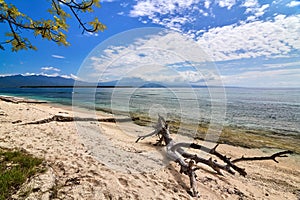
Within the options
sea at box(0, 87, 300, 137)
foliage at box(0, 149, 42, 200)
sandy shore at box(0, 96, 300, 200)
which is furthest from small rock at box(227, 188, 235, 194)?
sea at box(0, 87, 300, 137)

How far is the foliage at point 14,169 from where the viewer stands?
11.2 ft

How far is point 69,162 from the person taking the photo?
5.20 meters

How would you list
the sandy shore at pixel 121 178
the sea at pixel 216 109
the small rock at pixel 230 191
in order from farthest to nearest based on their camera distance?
the sea at pixel 216 109 → the small rock at pixel 230 191 → the sandy shore at pixel 121 178

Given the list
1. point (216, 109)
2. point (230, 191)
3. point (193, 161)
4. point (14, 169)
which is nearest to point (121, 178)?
point (193, 161)

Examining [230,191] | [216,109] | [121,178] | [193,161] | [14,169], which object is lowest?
[216,109]

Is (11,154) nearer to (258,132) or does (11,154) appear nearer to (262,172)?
(262,172)

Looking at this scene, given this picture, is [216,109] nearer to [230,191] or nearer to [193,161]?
[230,191]

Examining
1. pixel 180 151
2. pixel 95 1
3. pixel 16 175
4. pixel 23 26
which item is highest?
pixel 95 1

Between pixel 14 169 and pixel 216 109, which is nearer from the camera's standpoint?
pixel 14 169

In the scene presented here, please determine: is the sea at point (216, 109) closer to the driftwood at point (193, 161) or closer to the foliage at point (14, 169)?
the driftwood at point (193, 161)

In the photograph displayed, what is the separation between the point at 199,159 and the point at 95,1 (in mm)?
5938

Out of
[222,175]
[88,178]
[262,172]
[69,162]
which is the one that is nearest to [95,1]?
[88,178]

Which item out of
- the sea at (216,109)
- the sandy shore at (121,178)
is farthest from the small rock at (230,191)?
the sea at (216,109)

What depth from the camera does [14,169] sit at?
407 cm
